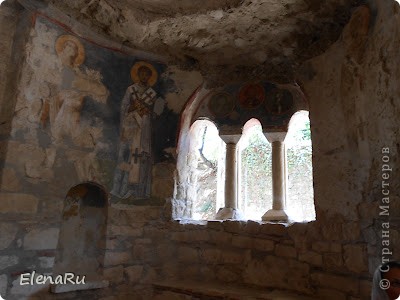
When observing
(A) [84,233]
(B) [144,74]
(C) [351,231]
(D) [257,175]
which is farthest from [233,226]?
(D) [257,175]

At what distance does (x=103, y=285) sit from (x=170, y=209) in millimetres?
1054

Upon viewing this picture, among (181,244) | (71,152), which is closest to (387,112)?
(181,244)

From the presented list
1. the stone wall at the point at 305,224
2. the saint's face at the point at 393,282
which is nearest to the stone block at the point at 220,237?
the stone wall at the point at 305,224

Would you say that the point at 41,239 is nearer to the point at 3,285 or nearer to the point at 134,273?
the point at 3,285

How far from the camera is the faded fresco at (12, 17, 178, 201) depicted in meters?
2.96

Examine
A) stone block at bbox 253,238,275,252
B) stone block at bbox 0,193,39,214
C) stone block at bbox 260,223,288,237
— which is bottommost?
stone block at bbox 253,238,275,252

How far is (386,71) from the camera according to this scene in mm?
2211

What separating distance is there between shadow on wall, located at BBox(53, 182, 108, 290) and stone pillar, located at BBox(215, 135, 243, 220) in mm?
1334

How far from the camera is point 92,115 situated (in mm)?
3385

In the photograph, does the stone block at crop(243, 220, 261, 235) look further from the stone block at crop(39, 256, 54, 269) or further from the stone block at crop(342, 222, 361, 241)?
the stone block at crop(39, 256, 54, 269)

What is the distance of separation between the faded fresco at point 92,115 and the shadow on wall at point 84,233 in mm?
234

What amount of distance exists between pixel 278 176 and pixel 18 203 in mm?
2624

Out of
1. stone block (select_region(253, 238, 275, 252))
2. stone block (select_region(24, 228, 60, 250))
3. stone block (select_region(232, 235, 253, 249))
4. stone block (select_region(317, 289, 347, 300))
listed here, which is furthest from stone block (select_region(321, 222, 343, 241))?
stone block (select_region(24, 228, 60, 250))

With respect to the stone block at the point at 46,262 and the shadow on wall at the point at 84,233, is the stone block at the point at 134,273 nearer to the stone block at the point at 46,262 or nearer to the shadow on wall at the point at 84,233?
the shadow on wall at the point at 84,233
